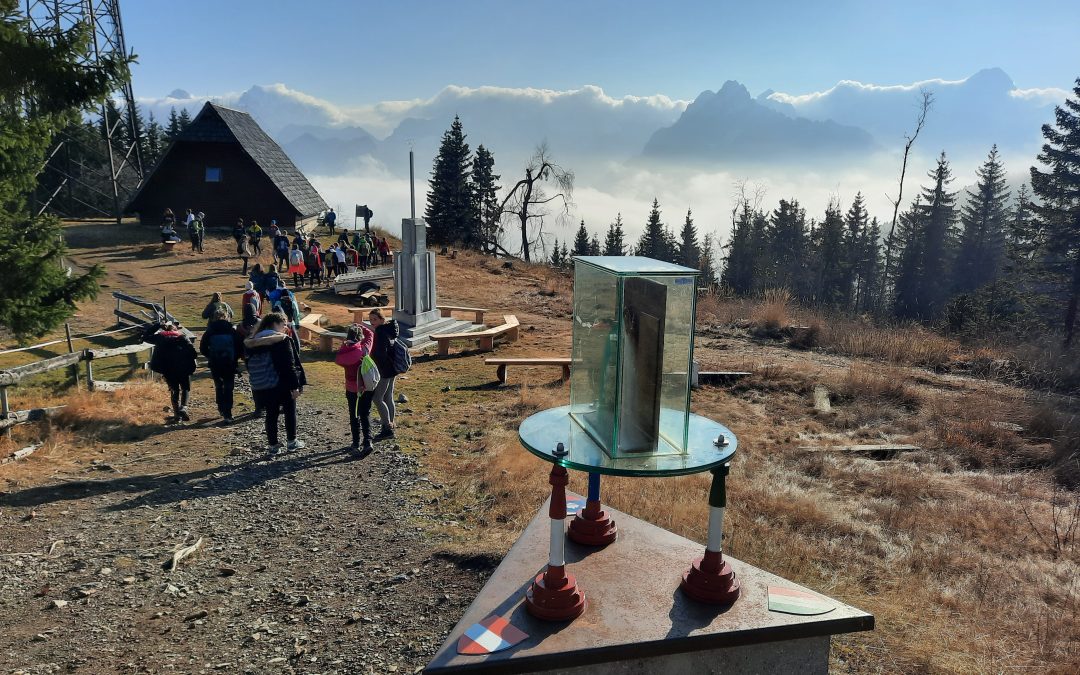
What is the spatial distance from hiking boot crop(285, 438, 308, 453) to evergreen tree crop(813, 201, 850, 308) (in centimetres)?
5619

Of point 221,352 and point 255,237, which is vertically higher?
point 255,237

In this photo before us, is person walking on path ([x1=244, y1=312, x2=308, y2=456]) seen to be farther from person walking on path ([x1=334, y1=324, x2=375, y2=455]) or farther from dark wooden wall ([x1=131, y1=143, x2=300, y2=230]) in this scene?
dark wooden wall ([x1=131, y1=143, x2=300, y2=230])

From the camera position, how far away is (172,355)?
28.7 feet

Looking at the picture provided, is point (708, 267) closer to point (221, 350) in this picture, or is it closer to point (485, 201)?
point (485, 201)

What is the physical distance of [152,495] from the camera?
6.78m

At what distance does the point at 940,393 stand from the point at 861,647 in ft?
31.0

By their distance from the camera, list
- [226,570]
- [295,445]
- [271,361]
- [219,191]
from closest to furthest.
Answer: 1. [226,570]
2. [271,361]
3. [295,445]
4. [219,191]

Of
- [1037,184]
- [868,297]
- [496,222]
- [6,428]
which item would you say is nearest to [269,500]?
[6,428]

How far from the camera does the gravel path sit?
4.41m

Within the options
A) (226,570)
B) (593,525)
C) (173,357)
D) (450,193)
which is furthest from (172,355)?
(450,193)

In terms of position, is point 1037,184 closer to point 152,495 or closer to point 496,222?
point 496,222

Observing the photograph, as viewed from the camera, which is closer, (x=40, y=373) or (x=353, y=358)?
(x=353, y=358)

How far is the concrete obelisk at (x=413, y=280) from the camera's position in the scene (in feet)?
49.9

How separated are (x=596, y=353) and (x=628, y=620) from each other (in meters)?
1.59
